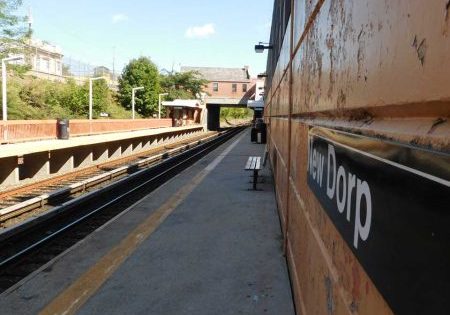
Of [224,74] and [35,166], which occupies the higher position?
[224,74]

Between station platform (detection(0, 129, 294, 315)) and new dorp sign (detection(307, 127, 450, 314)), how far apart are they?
10.4 feet

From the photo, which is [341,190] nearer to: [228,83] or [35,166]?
[35,166]

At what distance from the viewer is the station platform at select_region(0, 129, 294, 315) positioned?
4684mm

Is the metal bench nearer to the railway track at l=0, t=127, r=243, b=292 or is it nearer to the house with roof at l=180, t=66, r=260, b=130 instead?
the railway track at l=0, t=127, r=243, b=292

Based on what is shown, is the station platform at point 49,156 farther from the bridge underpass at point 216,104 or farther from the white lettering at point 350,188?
the bridge underpass at point 216,104

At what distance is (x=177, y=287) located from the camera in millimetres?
5148

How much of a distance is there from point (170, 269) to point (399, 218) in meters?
4.95

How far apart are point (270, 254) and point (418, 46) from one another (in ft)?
18.1

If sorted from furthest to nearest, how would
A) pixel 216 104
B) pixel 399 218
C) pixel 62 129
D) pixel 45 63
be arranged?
pixel 45 63
pixel 216 104
pixel 62 129
pixel 399 218

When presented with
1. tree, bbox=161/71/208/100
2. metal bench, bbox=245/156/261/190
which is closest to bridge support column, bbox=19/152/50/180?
metal bench, bbox=245/156/261/190

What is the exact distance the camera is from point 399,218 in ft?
3.45

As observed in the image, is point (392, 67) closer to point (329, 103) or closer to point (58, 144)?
point (329, 103)

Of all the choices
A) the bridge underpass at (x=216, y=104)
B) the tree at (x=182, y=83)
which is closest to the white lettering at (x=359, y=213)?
the bridge underpass at (x=216, y=104)

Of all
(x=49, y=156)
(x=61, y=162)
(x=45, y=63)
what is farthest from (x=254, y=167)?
(x=45, y=63)
